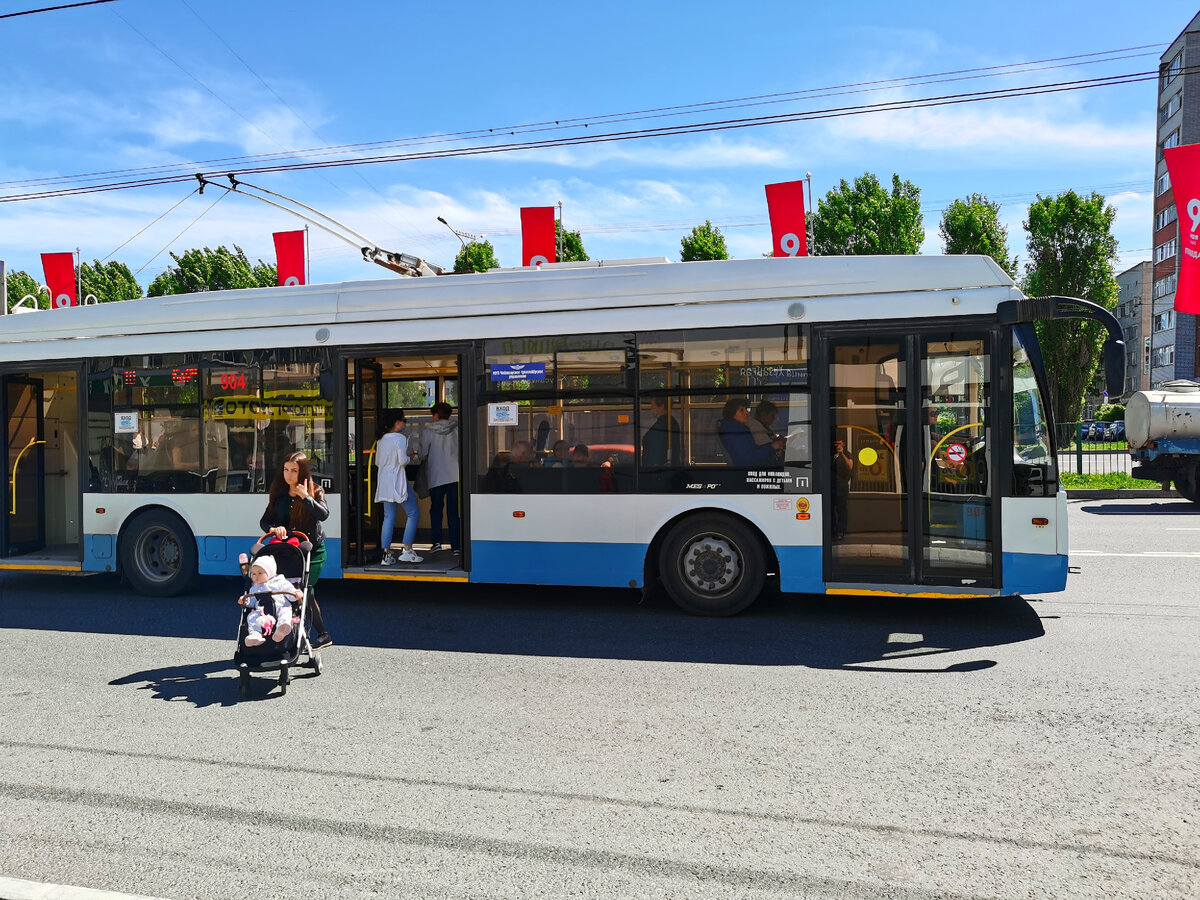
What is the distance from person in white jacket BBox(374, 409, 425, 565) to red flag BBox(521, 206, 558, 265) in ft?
37.7

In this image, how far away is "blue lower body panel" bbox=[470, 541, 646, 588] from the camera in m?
8.05

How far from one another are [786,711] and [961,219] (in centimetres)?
3728

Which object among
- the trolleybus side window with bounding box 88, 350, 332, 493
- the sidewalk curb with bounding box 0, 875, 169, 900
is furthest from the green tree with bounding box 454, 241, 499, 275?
the sidewalk curb with bounding box 0, 875, 169, 900

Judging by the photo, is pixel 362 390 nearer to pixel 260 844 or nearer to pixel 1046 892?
pixel 260 844

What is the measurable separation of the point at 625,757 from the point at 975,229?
126 ft

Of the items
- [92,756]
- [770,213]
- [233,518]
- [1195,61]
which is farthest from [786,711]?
[1195,61]

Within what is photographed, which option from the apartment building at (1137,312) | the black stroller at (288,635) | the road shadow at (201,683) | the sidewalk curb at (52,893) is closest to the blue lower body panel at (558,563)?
the black stroller at (288,635)

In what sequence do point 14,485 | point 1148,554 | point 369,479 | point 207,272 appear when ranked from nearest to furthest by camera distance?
point 369,479 → point 14,485 → point 1148,554 → point 207,272

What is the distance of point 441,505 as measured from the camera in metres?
9.70

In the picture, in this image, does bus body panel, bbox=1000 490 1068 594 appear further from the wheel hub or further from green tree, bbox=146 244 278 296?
green tree, bbox=146 244 278 296

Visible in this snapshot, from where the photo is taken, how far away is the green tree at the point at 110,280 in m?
50.8

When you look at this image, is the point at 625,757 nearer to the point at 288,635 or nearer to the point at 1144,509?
the point at 288,635

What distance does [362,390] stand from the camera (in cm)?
903

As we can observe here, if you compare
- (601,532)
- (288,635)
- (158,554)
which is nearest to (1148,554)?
(601,532)
